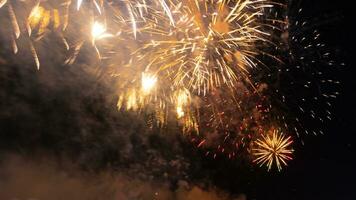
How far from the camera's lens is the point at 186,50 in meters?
8.87

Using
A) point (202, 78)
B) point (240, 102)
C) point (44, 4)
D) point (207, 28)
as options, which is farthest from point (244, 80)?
point (44, 4)

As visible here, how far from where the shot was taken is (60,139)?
1221 cm

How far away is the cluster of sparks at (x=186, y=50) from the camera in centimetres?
834

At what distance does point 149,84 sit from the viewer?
30.7 ft

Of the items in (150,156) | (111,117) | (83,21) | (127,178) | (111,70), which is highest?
(83,21)

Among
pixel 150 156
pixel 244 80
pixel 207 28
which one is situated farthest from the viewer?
pixel 150 156

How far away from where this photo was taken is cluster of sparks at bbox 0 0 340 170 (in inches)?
328

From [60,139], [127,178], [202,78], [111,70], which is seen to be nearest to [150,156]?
[127,178]

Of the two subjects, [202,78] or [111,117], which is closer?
[202,78]

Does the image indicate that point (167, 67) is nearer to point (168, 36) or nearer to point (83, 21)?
point (168, 36)

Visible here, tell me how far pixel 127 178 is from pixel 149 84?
232 inches

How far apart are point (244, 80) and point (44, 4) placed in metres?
5.69

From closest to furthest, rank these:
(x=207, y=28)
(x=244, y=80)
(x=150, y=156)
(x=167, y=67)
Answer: (x=207, y=28), (x=167, y=67), (x=244, y=80), (x=150, y=156)

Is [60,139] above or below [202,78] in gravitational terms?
below
